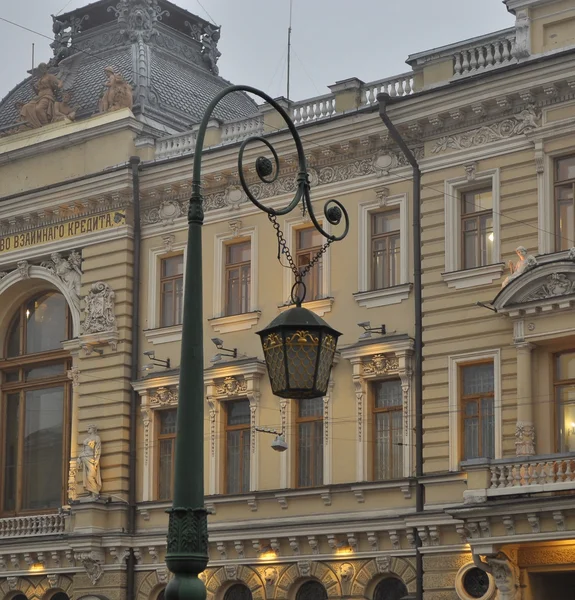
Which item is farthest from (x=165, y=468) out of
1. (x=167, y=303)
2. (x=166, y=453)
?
(x=167, y=303)

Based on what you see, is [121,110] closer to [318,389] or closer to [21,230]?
[21,230]

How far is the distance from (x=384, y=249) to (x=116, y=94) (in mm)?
8563

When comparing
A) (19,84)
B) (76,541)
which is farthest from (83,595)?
(19,84)

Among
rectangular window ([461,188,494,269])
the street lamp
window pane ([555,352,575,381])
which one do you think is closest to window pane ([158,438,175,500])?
rectangular window ([461,188,494,269])

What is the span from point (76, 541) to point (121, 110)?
386 inches

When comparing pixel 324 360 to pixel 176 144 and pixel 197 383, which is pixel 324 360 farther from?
pixel 176 144

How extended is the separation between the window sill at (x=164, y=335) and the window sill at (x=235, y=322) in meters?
0.86

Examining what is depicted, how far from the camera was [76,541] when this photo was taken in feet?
108

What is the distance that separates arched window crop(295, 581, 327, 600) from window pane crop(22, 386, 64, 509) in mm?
7405

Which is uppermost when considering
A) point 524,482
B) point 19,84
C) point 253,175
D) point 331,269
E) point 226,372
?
point 19,84

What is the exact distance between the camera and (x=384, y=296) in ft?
99.2

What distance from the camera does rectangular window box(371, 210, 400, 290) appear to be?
100 feet

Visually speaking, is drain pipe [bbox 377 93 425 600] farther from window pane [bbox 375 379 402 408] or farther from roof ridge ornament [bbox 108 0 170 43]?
roof ridge ornament [bbox 108 0 170 43]

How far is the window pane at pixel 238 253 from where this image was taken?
1299 inches
